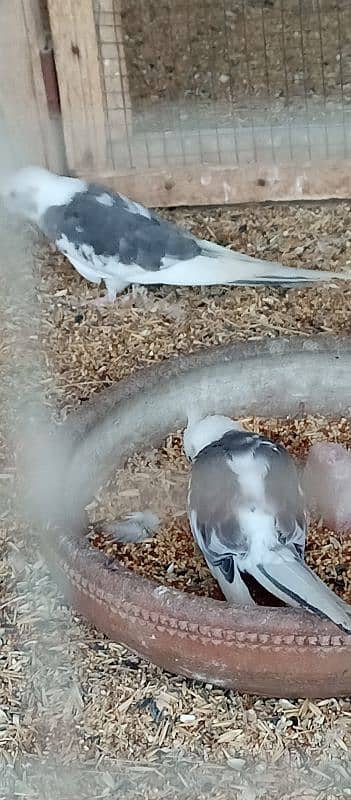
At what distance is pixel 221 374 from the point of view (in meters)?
1.46

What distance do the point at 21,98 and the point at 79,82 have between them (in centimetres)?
14

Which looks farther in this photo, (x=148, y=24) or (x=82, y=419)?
(x=148, y=24)

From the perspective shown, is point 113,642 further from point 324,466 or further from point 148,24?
point 148,24

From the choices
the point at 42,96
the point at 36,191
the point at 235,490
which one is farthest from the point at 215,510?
the point at 42,96

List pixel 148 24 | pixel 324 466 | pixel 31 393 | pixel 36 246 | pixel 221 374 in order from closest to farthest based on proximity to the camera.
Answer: pixel 324 466
pixel 221 374
pixel 31 393
pixel 36 246
pixel 148 24

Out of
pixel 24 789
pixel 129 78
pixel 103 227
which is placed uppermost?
pixel 129 78

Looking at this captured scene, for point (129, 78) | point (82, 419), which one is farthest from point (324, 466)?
point (129, 78)

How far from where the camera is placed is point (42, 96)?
2160mm

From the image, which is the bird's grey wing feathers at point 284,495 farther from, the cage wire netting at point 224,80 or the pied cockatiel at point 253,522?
the cage wire netting at point 224,80

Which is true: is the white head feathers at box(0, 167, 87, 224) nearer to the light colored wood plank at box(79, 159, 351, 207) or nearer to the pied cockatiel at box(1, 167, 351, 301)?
the pied cockatiel at box(1, 167, 351, 301)

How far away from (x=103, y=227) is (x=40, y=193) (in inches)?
6.9

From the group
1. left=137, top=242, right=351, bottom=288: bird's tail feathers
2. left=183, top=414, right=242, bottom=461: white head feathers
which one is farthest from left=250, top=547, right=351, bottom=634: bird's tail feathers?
left=137, top=242, right=351, bottom=288: bird's tail feathers

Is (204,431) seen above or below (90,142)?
below

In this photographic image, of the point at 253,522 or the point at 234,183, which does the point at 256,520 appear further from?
the point at 234,183
